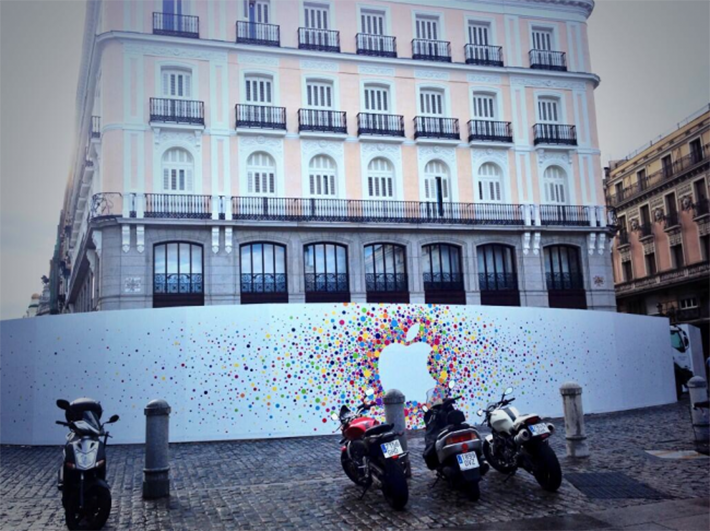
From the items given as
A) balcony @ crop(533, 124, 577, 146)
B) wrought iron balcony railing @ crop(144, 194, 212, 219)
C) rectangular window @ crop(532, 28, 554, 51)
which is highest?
rectangular window @ crop(532, 28, 554, 51)

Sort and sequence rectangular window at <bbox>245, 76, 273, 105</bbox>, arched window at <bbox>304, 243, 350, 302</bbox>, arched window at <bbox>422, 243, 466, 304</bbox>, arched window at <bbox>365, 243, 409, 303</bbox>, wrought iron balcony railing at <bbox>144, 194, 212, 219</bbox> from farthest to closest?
1. arched window at <bbox>422, 243, 466, 304</bbox>
2. rectangular window at <bbox>245, 76, 273, 105</bbox>
3. arched window at <bbox>365, 243, 409, 303</bbox>
4. arched window at <bbox>304, 243, 350, 302</bbox>
5. wrought iron balcony railing at <bbox>144, 194, 212, 219</bbox>

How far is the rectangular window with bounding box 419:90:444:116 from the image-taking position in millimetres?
30531

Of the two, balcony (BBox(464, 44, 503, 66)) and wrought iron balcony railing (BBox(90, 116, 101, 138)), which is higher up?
balcony (BBox(464, 44, 503, 66))

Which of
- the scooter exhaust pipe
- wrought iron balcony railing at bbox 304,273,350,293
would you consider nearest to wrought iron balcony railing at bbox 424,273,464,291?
wrought iron balcony railing at bbox 304,273,350,293

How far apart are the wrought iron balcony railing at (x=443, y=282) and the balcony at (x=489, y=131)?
6.34 m

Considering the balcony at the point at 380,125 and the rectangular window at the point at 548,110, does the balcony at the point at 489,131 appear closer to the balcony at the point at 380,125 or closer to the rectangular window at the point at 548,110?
the rectangular window at the point at 548,110

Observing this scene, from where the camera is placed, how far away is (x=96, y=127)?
2894 centimetres

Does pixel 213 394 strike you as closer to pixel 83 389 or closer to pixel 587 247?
pixel 83 389

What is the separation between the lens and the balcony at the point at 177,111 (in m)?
26.5

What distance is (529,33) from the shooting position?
3228 centimetres

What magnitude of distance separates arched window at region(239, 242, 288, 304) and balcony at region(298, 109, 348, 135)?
5251 millimetres

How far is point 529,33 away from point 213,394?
82.9ft

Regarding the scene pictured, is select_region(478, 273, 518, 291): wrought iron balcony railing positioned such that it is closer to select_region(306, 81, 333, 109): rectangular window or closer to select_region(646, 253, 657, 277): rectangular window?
select_region(306, 81, 333, 109): rectangular window

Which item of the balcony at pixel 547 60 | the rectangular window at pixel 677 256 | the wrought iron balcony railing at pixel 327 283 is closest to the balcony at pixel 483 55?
the balcony at pixel 547 60
